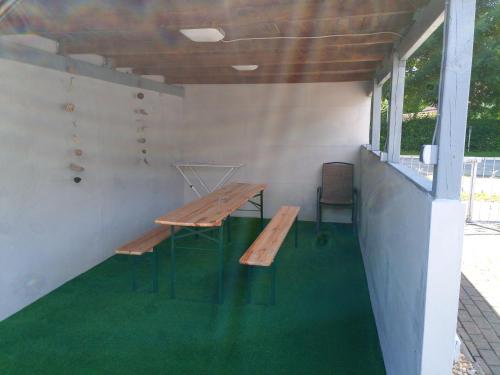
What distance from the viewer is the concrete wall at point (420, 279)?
4.84 feet

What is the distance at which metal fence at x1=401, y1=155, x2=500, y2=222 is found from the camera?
5.59 m

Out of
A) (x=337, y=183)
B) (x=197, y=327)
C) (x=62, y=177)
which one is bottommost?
(x=197, y=327)

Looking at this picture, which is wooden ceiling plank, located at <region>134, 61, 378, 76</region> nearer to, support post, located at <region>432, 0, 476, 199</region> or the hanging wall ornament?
the hanging wall ornament

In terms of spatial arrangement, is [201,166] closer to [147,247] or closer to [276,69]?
[276,69]

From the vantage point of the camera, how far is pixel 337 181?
18.6 feet

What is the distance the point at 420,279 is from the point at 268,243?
70.6 inches

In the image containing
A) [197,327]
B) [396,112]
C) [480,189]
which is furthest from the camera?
[480,189]

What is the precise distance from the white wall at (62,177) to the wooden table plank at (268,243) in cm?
164

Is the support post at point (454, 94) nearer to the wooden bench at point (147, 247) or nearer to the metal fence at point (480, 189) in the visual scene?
the wooden bench at point (147, 247)

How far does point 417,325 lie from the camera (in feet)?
5.29

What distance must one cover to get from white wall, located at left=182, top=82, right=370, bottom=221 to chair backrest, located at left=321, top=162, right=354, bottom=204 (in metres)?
0.21

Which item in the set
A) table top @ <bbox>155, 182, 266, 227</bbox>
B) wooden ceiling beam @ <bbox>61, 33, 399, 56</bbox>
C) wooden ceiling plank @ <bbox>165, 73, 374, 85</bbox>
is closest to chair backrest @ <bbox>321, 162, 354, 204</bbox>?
wooden ceiling plank @ <bbox>165, 73, 374, 85</bbox>

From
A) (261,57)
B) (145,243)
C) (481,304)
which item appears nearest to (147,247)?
(145,243)

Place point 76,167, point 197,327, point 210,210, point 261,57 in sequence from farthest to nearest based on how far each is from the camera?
point 261,57
point 76,167
point 210,210
point 197,327
